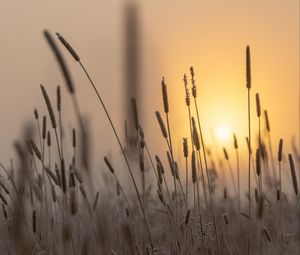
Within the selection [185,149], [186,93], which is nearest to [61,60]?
[186,93]

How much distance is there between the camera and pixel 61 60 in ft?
3.84

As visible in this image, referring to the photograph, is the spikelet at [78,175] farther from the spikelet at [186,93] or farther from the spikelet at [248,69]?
the spikelet at [248,69]

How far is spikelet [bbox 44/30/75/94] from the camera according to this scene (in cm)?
115

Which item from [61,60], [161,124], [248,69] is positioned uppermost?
[248,69]

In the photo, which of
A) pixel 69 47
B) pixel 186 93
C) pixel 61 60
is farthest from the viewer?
pixel 186 93

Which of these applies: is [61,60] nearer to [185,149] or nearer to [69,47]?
[69,47]

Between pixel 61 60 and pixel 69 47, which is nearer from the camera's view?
pixel 61 60

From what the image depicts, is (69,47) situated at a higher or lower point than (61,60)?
higher

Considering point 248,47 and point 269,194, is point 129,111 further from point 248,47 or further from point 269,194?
point 269,194

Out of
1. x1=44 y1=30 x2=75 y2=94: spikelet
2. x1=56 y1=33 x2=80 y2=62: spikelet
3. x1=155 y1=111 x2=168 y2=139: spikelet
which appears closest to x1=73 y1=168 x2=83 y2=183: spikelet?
x1=155 y1=111 x2=168 y2=139: spikelet

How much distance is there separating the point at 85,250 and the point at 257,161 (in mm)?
959

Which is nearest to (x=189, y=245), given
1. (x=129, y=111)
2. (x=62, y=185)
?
(x=62, y=185)

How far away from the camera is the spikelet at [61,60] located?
115cm

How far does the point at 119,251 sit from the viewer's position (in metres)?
2.57
